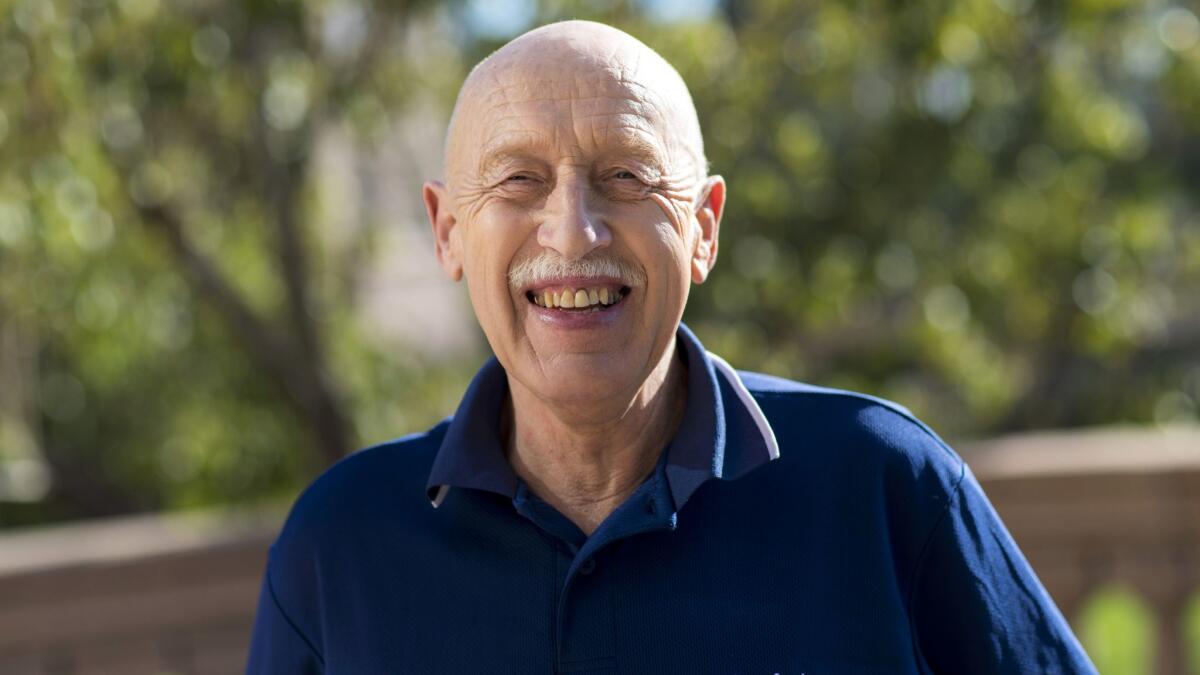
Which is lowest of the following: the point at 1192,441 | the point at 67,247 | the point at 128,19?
the point at 1192,441

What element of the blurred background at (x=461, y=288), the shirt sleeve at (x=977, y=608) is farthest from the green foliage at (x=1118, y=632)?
the shirt sleeve at (x=977, y=608)

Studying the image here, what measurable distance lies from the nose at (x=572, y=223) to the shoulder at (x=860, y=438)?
1.13 ft

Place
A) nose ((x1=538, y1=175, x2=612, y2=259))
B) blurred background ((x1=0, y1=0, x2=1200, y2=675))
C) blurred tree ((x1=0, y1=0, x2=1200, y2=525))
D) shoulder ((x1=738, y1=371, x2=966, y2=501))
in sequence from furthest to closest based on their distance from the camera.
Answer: blurred tree ((x1=0, y1=0, x2=1200, y2=525)), blurred background ((x1=0, y1=0, x2=1200, y2=675)), shoulder ((x1=738, y1=371, x2=966, y2=501)), nose ((x1=538, y1=175, x2=612, y2=259))

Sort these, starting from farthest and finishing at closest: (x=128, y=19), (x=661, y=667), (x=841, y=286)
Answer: (x=841, y=286)
(x=128, y=19)
(x=661, y=667)

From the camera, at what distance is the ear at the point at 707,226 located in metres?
1.84

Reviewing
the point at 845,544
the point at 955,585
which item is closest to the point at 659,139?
the point at 845,544

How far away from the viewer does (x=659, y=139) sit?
1726mm

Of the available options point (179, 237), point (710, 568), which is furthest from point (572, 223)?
point (179, 237)

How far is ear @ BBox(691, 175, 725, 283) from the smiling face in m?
0.06

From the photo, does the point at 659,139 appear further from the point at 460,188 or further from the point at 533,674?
the point at 533,674

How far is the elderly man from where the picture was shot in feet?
5.57

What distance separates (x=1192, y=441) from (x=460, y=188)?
10.9 feet

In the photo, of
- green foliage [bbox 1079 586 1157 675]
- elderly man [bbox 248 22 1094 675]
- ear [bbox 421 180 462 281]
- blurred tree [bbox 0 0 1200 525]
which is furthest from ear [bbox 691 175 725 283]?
blurred tree [bbox 0 0 1200 525]

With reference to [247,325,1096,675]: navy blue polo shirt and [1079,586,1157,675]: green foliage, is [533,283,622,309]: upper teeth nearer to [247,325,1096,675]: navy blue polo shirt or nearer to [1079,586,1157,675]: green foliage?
[247,325,1096,675]: navy blue polo shirt
